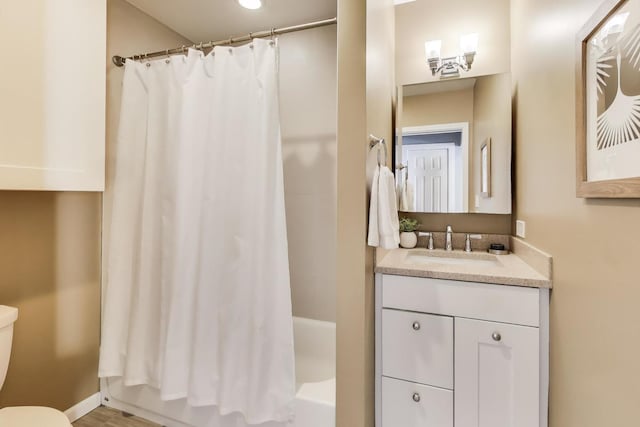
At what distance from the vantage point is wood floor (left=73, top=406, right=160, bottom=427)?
1.67 m

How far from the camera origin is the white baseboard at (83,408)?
167cm

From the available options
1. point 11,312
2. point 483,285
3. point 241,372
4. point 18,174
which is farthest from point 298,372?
point 18,174

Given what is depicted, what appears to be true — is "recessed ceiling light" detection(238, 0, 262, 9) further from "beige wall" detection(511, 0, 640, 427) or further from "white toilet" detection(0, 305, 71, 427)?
"white toilet" detection(0, 305, 71, 427)

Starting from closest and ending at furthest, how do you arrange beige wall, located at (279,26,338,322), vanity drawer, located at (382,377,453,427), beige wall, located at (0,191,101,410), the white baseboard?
vanity drawer, located at (382,377,453,427), beige wall, located at (0,191,101,410), the white baseboard, beige wall, located at (279,26,338,322)

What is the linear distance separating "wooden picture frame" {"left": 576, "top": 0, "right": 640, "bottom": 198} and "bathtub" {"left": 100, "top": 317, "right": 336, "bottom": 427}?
1328mm

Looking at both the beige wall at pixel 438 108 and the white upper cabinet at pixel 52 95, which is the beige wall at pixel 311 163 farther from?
the white upper cabinet at pixel 52 95

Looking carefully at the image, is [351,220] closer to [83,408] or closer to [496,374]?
[496,374]

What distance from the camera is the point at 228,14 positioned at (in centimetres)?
191

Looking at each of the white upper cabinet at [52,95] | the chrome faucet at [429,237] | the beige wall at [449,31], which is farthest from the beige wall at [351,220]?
the white upper cabinet at [52,95]

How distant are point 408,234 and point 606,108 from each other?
1.27 metres

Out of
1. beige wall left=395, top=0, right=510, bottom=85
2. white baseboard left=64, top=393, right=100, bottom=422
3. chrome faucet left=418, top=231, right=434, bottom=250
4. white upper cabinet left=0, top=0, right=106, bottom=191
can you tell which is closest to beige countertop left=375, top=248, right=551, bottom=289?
chrome faucet left=418, top=231, right=434, bottom=250

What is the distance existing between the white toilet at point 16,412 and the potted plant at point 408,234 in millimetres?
1867

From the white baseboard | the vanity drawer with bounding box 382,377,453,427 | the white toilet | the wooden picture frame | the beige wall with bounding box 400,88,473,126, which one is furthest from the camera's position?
the beige wall with bounding box 400,88,473,126

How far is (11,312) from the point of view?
1225 mm
